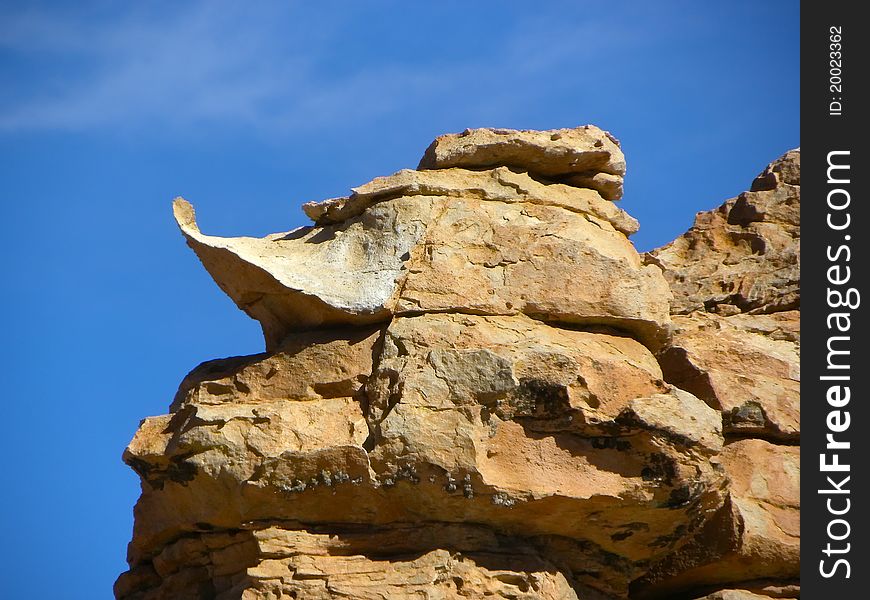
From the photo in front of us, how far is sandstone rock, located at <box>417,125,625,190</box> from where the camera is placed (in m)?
11.7

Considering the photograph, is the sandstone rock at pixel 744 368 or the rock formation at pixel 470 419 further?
the sandstone rock at pixel 744 368

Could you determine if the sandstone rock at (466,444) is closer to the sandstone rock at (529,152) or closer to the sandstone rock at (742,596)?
the sandstone rock at (742,596)

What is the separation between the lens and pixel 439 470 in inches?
388

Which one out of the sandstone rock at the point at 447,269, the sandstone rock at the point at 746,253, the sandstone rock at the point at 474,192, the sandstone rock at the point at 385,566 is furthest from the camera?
the sandstone rock at the point at 746,253

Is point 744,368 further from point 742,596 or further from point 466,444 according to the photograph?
point 466,444

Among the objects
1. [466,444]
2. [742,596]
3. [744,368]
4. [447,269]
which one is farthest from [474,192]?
[742,596]

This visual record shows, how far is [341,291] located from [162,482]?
196 cm

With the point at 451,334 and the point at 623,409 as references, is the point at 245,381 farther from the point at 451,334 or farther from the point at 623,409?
the point at 623,409

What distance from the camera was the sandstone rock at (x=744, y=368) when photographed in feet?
38.8

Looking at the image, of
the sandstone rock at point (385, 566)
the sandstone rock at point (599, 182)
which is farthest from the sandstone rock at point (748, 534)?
the sandstone rock at point (599, 182)

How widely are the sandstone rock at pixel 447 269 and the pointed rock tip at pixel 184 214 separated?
0.7 inches

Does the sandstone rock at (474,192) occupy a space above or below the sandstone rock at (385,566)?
above

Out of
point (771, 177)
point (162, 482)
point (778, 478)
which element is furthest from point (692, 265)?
point (162, 482)

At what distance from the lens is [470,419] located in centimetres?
1000
